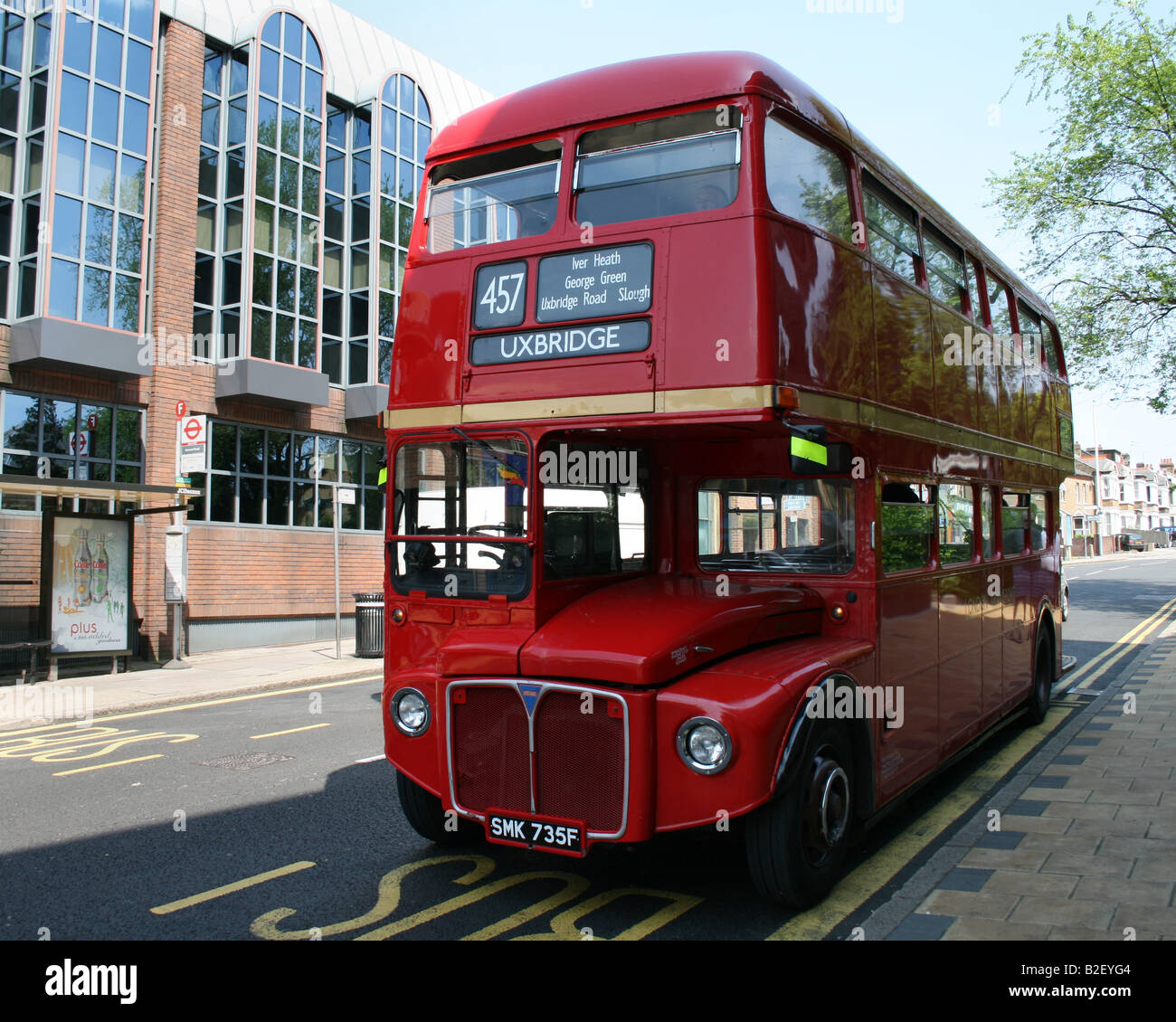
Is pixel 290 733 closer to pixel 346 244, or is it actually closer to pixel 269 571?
pixel 269 571

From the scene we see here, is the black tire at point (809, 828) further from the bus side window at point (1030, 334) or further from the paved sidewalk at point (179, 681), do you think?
the paved sidewalk at point (179, 681)

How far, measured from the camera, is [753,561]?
18.5 ft

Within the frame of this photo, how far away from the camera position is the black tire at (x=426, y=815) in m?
5.24

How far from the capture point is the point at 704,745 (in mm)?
4066

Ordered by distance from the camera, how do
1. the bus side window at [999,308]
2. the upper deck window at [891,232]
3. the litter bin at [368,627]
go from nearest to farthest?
the upper deck window at [891,232] < the bus side window at [999,308] < the litter bin at [368,627]

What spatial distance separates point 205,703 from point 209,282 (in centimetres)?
849

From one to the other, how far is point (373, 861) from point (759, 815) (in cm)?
217

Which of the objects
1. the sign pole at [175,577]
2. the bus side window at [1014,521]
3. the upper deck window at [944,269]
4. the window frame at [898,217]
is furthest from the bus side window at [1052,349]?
the sign pole at [175,577]

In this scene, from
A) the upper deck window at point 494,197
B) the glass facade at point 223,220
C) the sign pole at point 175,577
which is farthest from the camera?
the sign pole at point 175,577

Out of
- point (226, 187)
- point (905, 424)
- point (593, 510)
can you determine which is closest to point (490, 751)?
point (593, 510)

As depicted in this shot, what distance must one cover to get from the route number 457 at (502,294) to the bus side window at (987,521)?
4.33 metres

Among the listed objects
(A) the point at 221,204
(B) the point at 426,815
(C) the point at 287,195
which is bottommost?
(B) the point at 426,815
